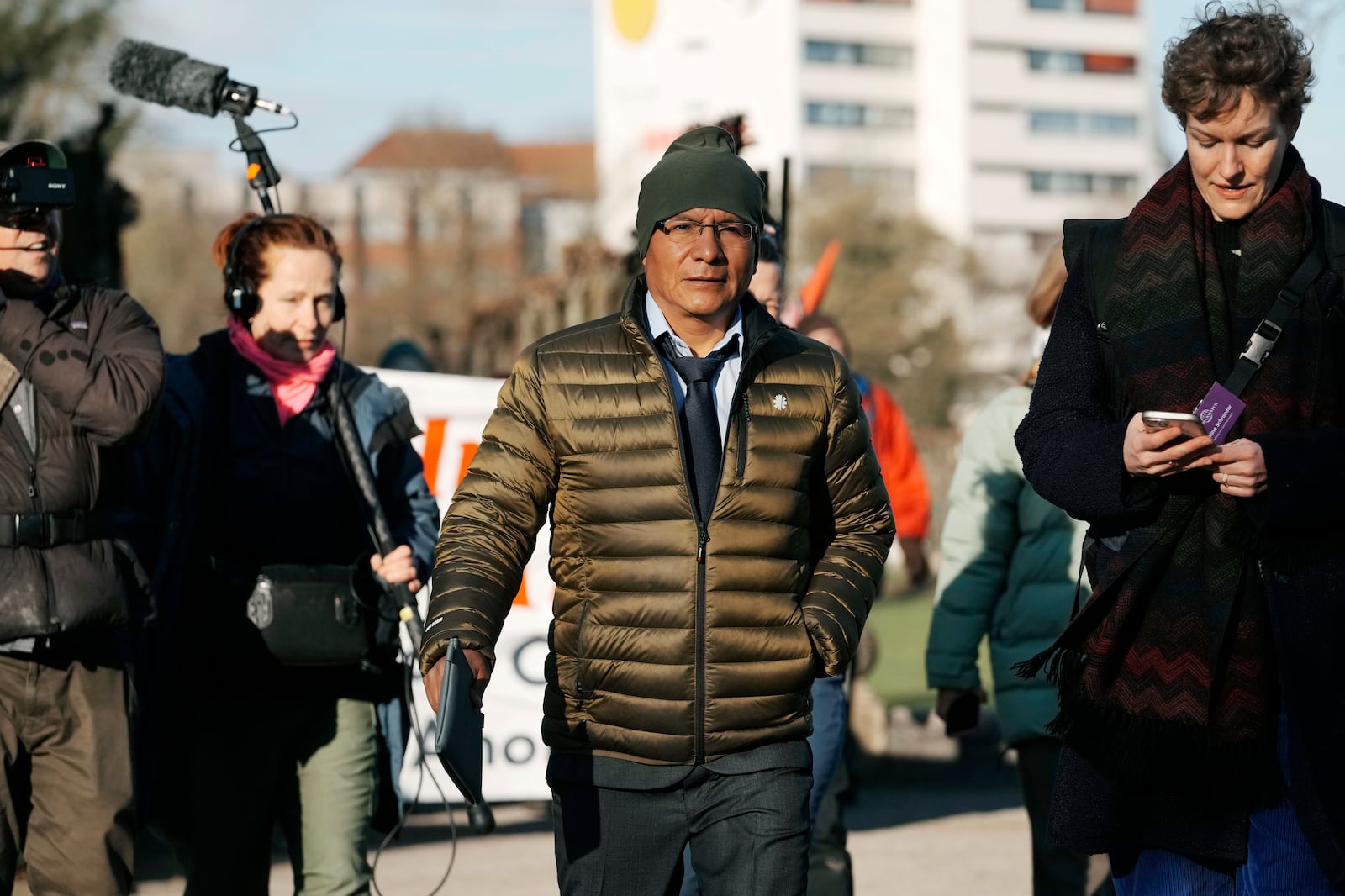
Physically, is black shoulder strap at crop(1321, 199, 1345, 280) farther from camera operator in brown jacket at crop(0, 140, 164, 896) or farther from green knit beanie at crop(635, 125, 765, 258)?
camera operator in brown jacket at crop(0, 140, 164, 896)

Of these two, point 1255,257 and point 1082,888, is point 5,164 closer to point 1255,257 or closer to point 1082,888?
point 1255,257

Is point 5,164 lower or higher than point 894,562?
higher

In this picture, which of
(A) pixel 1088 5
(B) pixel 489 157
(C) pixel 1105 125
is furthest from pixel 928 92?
(B) pixel 489 157

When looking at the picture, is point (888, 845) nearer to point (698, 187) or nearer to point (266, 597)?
point (266, 597)

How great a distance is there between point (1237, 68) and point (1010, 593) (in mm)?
2606

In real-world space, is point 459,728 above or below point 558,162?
below

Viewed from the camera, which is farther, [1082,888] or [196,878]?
[1082,888]

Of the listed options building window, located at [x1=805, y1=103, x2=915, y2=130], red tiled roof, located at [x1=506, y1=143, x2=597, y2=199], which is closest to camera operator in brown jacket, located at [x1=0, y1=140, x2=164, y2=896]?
building window, located at [x1=805, y1=103, x2=915, y2=130]

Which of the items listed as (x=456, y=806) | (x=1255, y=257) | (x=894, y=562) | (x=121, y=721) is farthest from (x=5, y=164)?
(x=894, y=562)

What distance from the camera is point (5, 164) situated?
5012 mm

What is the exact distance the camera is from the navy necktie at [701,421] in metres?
4.23

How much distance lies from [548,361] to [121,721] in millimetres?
1658

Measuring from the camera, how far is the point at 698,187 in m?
4.34

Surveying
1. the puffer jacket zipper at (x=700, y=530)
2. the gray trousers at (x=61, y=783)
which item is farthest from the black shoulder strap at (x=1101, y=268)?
the gray trousers at (x=61, y=783)
